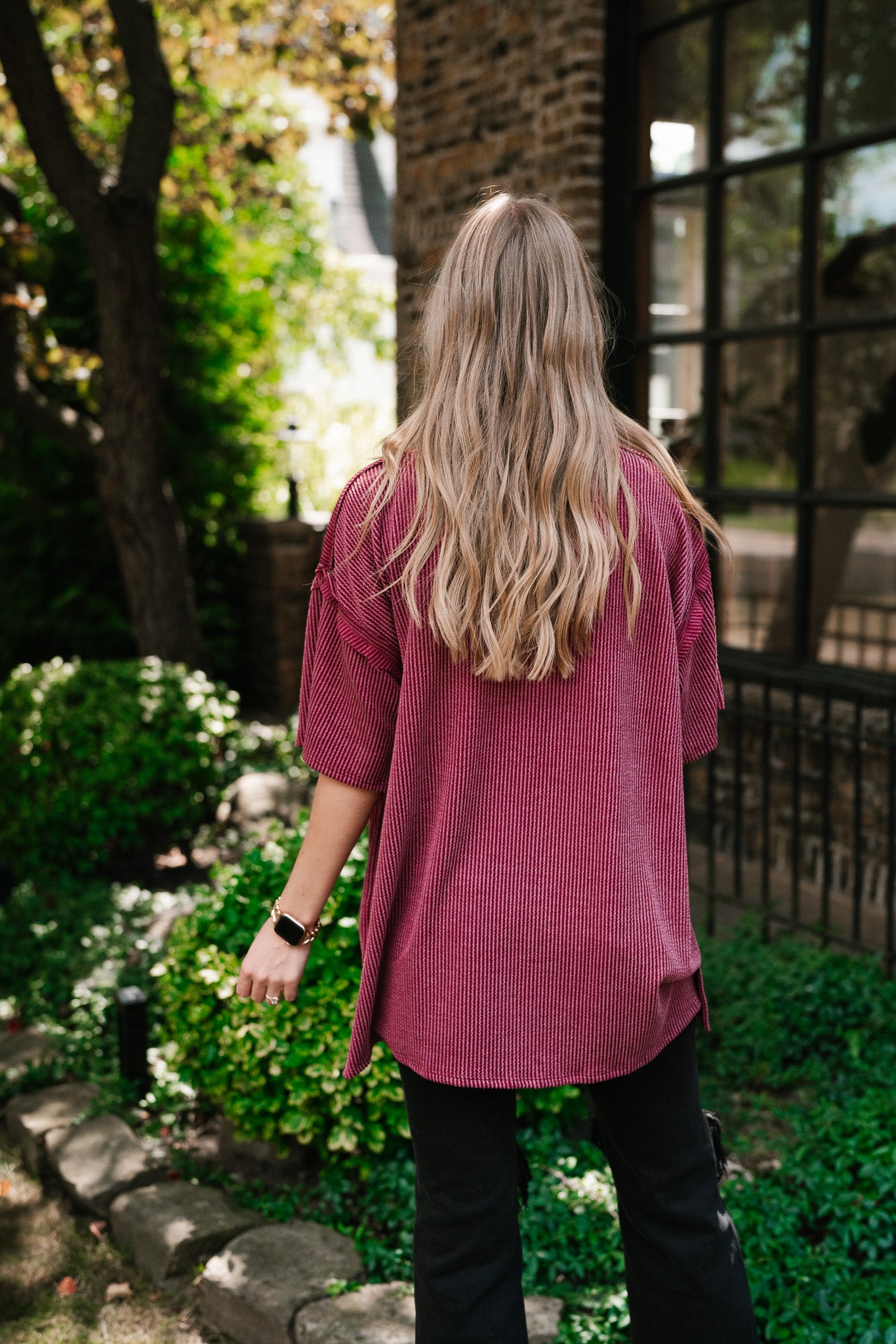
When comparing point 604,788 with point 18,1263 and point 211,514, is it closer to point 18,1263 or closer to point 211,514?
point 18,1263

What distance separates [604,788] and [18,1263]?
6.73ft

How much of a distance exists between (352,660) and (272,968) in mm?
431

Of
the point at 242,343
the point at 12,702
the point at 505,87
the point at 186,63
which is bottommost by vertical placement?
the point at 12,702

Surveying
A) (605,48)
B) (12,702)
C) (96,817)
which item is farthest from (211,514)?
(605,48)

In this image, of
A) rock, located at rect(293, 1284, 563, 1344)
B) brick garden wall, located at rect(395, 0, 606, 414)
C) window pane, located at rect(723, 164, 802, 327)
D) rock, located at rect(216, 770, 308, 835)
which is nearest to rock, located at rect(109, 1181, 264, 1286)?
rock, located at rect(293, 1284, 563, 1344)

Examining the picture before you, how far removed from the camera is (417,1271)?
1721 mm

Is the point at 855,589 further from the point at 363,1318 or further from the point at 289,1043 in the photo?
the point at 363,1318

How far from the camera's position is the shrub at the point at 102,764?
5285 mm

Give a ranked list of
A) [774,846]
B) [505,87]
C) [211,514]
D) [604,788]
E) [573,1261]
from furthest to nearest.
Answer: [211,514], [505,87], [774,846], [573,1261], [604,788]

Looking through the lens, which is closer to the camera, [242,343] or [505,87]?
[505,87]

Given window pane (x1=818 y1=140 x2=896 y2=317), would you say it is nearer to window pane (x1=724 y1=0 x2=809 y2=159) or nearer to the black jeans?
window pane (x1=724 y1=0 x2=809 y2=159)

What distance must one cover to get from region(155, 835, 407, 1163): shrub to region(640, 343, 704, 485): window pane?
10.9ft

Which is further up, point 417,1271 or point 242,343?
point 242,343

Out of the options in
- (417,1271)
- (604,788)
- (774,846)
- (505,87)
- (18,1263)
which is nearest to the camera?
(604,788)
